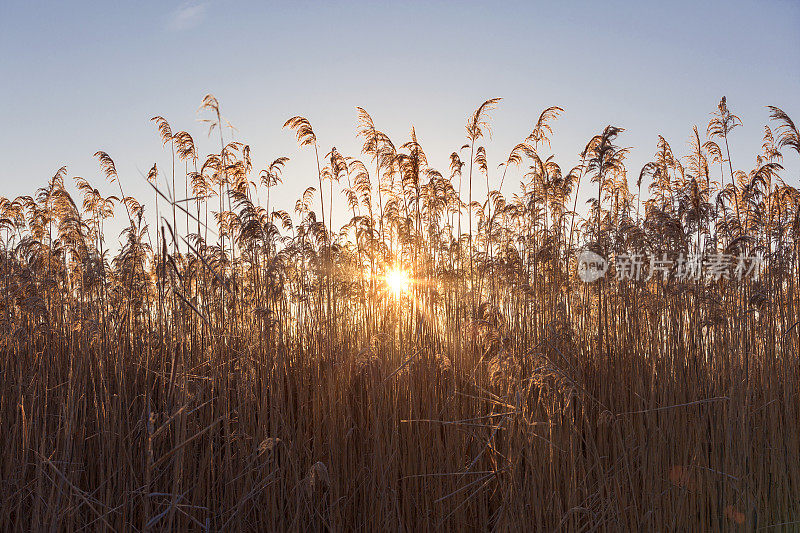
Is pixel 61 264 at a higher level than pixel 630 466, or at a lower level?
higher

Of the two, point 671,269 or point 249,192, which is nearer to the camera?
point 249,192

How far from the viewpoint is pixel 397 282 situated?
414 cm

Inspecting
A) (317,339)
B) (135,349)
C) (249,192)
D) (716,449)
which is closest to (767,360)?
(716,449)

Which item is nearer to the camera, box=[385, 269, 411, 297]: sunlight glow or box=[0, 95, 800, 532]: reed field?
box=[0, 95, 800, 532]: reed field

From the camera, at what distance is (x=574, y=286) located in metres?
4.70

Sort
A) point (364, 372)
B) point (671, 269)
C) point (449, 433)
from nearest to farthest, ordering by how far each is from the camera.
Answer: point (449, 433)
point (364, 372)
point (671, 269)

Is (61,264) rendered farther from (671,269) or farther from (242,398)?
(671,269)

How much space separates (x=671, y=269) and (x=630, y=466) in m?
1.95

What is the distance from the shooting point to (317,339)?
366 centimetres

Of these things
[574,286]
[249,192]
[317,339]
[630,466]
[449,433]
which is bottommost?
[630,466]

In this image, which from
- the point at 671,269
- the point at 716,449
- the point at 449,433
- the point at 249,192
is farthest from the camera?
the point at 671,269

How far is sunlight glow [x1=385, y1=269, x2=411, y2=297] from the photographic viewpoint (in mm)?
4105

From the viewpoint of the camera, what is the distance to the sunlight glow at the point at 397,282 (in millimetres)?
4105

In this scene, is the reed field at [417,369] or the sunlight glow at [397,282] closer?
the reed field at [417,369]
